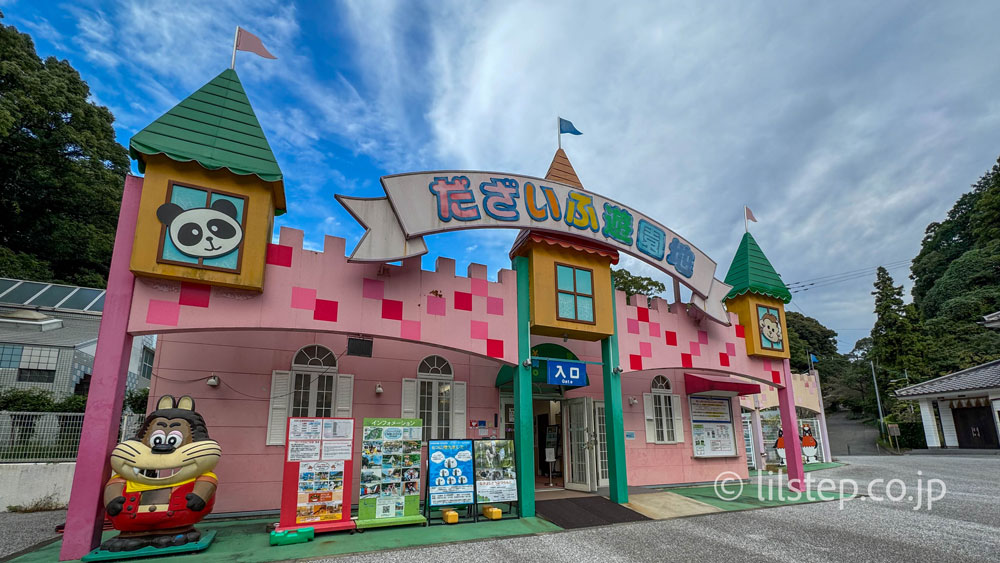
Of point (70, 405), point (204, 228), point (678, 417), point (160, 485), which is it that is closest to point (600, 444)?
point (678, 417)

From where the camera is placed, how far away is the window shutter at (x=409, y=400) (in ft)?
28.3

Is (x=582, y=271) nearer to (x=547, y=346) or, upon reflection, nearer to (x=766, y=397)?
(x=547, y=346)

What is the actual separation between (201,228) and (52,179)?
19.5 m

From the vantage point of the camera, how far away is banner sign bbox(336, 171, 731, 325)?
7004 millimetres

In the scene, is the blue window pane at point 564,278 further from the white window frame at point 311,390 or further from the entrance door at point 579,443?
the white window frame at point 311,390

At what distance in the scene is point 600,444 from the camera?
1012 centimetres

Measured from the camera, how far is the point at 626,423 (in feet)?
36.0

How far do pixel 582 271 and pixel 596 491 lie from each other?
4.54 meters

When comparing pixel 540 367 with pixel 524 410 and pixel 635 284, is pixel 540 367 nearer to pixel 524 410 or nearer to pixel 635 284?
pixel 524 410

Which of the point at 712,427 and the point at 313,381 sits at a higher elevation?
the point at 313,381

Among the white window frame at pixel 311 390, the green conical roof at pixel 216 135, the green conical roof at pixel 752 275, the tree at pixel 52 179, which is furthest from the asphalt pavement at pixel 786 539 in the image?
the tree at pixel 52 179

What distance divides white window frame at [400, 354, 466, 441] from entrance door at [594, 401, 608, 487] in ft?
9.71

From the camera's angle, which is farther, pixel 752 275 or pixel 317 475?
pixel 752 275

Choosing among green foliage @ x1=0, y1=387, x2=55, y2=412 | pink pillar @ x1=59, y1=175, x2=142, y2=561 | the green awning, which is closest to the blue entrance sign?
the green awning
